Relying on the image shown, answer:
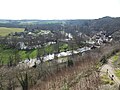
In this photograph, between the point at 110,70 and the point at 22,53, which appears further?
the point at 22,53

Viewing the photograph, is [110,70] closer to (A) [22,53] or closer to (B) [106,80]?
(B) [106,80]

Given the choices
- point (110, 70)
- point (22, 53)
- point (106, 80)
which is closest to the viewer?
point (106, 80)

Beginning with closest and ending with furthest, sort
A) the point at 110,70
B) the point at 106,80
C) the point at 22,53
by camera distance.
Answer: the point at 106,80 → the point at 110,70 → the point at 22,53

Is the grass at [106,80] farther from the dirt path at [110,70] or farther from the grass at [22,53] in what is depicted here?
the grass at [22,53]

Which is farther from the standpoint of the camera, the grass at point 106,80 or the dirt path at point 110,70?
the dirt path at point 110,70

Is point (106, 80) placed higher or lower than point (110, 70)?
higher

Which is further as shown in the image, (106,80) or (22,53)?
(22,53)

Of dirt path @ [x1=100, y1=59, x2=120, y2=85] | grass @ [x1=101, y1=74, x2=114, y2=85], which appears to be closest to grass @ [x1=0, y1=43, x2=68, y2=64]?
dirt path @ [x1=100, y1=59, x2=120, y2=85]

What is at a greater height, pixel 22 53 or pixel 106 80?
pixel 106 80

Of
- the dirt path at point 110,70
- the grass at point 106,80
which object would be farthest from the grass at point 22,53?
the grass at point 106,80

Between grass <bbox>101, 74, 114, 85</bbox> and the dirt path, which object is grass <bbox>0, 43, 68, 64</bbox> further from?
grass <bbox>101, 74, 114, 85</bbox>

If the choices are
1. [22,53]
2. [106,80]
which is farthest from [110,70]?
[22,53]

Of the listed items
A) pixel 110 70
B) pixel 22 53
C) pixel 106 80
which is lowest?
pixel 22 53

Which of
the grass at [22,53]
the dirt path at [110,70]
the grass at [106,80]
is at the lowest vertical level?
the grass at [22,53]
